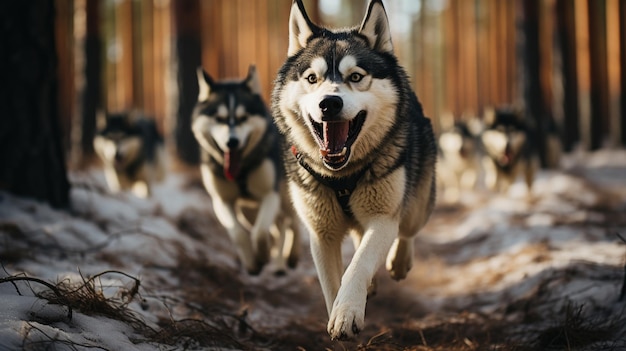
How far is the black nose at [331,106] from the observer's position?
3.42m

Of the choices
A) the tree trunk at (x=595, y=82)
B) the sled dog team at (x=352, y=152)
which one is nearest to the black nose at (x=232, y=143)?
the sled dog team at (x=352, y=152)

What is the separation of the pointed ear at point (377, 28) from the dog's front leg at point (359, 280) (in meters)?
1.25

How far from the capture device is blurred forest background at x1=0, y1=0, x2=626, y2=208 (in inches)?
232

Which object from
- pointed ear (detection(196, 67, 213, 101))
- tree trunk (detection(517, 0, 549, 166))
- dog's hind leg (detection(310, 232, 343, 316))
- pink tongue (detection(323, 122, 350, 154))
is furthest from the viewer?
tree trunk (detection(517, 0, 549, 166))

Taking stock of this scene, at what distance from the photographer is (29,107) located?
5852 millimetres

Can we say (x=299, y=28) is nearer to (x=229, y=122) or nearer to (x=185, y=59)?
(x=229, y=122)

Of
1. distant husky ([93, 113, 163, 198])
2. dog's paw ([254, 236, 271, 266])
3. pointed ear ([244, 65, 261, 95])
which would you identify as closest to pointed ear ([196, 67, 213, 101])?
pointed ear ([244, 65, 261, 95])

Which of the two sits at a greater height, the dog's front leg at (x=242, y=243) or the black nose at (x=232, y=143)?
the black nose at (x=232, y=143)

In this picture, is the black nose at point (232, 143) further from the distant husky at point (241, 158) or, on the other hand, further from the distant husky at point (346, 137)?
the distant husky at point (346, 137)

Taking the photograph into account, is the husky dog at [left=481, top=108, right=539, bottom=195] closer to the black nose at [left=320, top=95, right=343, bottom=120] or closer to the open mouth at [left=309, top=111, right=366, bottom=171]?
the open mouth at [left=309, top=111, right=366, bottom=171]

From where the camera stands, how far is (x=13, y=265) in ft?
13.5

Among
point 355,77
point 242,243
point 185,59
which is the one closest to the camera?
point 355,77

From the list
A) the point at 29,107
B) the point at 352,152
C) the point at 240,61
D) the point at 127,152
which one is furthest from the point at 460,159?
the point at 240,61

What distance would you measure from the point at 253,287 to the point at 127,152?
5.47m
